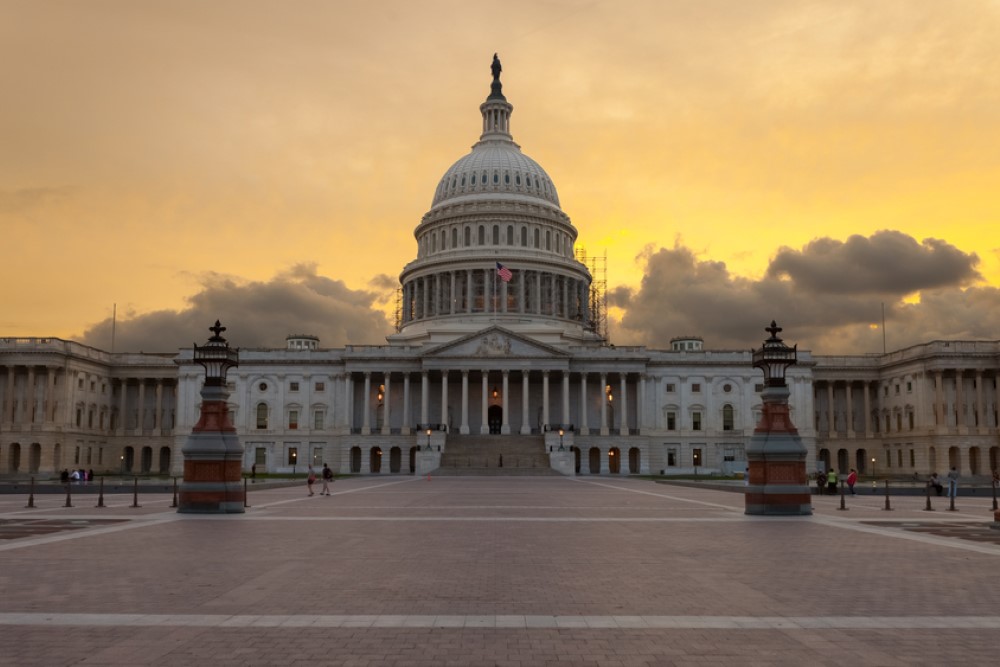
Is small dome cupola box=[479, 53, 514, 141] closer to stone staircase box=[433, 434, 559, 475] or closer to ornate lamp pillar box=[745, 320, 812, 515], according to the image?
stone staircase box=[433, 434, 559, 475]

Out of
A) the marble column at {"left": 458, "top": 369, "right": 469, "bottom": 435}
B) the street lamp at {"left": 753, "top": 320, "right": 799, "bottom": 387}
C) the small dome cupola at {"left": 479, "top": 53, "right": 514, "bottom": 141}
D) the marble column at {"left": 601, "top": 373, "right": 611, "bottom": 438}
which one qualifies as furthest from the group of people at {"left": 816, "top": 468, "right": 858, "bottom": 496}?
the small dome cupola at {"left": 479, "top": 53, "right": 514, "bottom": 141}

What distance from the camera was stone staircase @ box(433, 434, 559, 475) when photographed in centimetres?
9488

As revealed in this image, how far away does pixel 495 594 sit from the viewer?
50.1 ft

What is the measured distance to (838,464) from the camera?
129125 mm

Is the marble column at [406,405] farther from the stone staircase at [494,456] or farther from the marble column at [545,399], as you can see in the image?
the marble column at [545,399]

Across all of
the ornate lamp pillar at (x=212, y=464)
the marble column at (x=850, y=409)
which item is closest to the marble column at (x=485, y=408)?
the marble column at (x=850, y=409)

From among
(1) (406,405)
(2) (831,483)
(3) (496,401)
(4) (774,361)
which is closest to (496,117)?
(3) (496,401)

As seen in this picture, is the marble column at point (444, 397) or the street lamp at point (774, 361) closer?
A: the street lamp at point (774, 361)

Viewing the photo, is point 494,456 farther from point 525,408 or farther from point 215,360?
point 215,360

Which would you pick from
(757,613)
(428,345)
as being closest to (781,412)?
(757,613)

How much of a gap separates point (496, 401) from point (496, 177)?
4028 centimetres

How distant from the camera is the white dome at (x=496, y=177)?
477 ft

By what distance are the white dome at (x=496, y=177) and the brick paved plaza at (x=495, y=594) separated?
119602mm

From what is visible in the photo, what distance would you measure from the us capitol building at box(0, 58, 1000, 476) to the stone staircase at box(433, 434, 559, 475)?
9.3 inches
